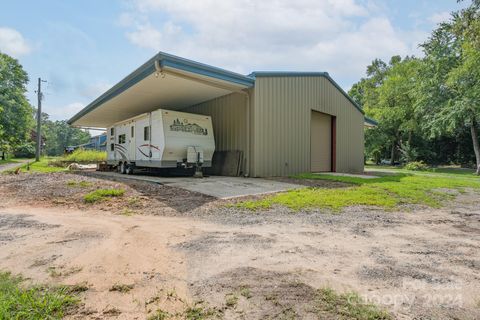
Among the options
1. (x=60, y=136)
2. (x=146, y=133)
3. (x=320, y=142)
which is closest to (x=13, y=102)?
(x=146, y=133)

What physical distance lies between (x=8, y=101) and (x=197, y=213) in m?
31.9

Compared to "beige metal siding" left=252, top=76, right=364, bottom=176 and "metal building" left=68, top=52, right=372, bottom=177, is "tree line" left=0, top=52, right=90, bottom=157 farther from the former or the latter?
"beige metal siding" left=252, top=76, right=364, bottom=176

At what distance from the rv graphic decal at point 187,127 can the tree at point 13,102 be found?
2384 cm

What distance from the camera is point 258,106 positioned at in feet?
37.8

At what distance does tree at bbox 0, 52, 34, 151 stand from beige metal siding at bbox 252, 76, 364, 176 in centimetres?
2621

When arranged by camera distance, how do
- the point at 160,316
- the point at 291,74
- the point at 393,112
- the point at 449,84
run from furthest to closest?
the point at 393,112 < the point at 449,84 < the point at 291,74 < the point at 160,316

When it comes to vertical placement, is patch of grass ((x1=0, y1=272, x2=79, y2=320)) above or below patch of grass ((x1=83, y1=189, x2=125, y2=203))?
below

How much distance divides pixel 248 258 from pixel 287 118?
996cm

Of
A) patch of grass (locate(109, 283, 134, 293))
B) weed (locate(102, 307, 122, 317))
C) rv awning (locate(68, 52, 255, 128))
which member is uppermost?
rv awning (locate(68, 52, 255, 128))

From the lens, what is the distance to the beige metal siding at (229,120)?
39.8ft

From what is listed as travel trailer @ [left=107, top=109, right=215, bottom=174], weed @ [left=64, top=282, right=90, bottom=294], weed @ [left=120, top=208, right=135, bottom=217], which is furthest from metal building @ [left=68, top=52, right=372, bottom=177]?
weed @ [left=64, top=282, right=90, bottom=294]

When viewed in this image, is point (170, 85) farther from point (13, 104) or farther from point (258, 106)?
point (13, 104)

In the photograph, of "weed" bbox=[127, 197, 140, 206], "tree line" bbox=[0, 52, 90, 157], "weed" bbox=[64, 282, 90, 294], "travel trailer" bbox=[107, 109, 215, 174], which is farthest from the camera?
"tree line" bbox=[0, 52, 90, 157]

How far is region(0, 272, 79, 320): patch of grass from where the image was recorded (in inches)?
78.1
